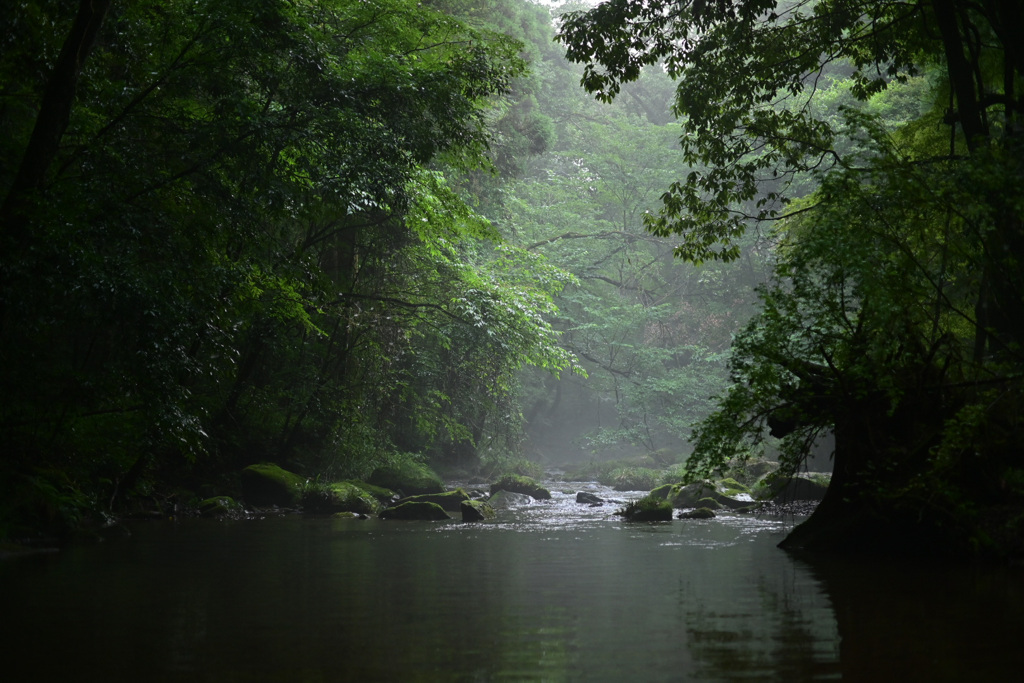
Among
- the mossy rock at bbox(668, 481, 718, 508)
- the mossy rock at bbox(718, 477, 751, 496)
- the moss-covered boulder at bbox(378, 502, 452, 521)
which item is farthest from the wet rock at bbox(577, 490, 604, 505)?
the moss-covered boulder at bbox(378, 502, 452, 521)

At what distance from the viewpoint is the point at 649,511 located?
14.9m

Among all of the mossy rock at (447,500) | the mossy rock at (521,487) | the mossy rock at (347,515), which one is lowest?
the mossy rock at (347,515)

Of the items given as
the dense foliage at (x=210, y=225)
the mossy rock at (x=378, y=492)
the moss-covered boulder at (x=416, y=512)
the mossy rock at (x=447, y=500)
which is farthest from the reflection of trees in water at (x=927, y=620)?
the mossy rock at (x=378, y=492)

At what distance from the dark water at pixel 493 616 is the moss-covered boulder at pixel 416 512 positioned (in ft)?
16.8

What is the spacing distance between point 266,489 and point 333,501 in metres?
1.34

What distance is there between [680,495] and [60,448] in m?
12.9

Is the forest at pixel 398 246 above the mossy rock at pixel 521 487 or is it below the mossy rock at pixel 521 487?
above

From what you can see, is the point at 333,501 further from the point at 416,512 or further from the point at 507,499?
the point at 507,499

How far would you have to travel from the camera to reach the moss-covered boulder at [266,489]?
16.0m

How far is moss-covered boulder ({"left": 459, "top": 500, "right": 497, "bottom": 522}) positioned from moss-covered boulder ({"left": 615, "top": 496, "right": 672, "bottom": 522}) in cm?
253

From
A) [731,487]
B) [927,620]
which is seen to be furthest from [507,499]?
[927,620]

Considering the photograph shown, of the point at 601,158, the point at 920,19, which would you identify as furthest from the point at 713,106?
the point at 601,158

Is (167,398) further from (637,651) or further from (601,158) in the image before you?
(601,158)

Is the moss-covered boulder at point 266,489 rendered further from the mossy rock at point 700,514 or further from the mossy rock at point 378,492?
the mossy rock at point 700,514
